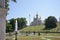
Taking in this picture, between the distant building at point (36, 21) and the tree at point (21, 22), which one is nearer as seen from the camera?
the tree at point (21, 22)

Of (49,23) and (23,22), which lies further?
(23,22)

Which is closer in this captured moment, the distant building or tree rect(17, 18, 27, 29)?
tree rect(17, 18, 27, 29)

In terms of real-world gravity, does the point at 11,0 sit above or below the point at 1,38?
above

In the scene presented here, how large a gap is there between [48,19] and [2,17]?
9003cm

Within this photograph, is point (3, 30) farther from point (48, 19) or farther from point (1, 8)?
point (48, 19)

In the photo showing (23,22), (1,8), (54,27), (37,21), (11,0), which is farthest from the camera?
(37,21)

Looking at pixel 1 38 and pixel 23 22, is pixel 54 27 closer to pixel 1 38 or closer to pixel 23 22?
pixel 23 22

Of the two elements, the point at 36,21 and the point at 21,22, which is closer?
the point at 21,22

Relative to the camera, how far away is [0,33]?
9.81 m

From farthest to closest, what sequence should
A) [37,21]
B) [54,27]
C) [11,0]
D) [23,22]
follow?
1. [37,21]
2. [23,22]
3. [54,27]
4. [11,0]

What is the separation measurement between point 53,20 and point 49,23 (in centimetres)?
248

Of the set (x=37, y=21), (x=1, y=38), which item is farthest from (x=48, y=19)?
(x=1, y=38)

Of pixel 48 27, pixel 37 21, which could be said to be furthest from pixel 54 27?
pixel 37 21

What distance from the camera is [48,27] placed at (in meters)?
97.3
